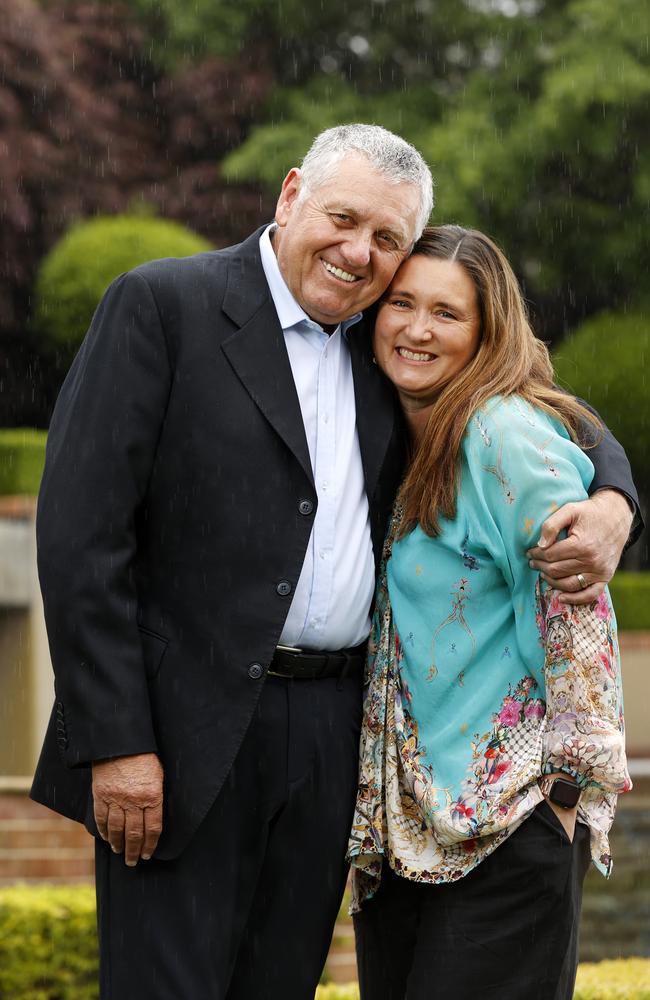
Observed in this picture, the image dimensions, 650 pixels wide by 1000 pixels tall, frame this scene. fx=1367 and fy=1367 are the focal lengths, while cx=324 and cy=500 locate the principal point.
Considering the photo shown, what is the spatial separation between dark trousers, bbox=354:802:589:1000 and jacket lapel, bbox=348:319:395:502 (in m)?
0.82

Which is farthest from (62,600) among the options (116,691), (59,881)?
(59,881)

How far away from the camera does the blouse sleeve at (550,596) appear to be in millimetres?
2768

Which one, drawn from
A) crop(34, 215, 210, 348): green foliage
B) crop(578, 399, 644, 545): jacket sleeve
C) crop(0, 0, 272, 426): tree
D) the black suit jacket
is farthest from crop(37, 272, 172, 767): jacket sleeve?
crop(0, 0, 272, 426): tree

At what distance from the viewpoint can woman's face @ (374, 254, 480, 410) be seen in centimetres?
304

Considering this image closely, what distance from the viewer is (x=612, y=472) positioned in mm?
3021

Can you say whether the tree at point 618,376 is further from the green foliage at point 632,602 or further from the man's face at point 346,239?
the man's face at point 346,239

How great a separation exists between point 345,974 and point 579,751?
11.0 ft

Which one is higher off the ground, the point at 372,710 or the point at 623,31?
the point at 623,31

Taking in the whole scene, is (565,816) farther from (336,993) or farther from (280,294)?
(336,993)

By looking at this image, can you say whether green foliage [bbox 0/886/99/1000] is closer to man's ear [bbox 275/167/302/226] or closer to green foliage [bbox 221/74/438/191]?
man's ear [bbox 275/167/302/226]

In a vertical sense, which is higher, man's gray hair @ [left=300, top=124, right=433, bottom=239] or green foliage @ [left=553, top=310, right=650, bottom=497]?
man's gray hair @ [left=300, top=124, right=433, bottom=239]

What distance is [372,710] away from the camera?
2.97m

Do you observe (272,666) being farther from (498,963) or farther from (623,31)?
(623,31)

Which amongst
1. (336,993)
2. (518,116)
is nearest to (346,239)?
(336,993)
